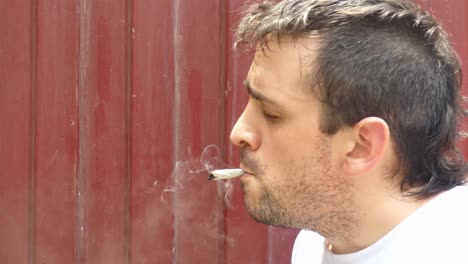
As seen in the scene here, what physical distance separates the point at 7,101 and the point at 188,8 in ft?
2.35

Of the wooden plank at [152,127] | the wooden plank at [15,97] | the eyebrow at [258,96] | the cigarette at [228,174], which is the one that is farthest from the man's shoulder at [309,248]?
the wooden plank at [15,97]

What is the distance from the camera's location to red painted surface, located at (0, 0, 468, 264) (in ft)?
7.88

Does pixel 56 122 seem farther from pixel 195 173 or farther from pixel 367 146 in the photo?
pixel 367 146

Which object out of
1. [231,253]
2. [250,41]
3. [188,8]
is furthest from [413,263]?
[188,8]

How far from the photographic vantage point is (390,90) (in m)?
1.39

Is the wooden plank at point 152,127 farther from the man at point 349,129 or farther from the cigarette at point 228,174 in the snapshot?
the man at point 349,129

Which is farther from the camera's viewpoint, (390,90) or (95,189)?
(95,189)

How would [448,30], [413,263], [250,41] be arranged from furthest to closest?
[448,30]
[250,41]
[413,263]

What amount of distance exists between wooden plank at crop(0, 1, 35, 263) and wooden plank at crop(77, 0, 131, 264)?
0.63 ft

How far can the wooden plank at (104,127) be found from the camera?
2.40 metres

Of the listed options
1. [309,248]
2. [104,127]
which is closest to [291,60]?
[309,248]

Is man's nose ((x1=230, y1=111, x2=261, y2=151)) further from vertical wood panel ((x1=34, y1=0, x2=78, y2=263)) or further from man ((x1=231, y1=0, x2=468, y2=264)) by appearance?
vertical wood panel ((x1=34, y1=0, x2=78, y2=263))

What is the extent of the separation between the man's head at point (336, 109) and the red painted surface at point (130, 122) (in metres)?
0.97

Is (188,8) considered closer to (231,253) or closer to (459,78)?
(231,253)
